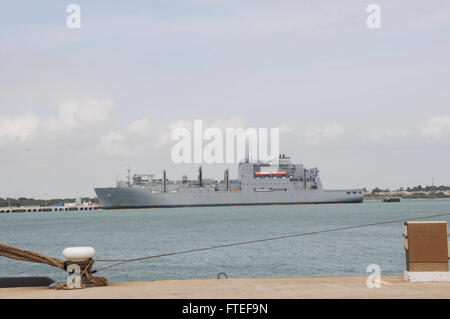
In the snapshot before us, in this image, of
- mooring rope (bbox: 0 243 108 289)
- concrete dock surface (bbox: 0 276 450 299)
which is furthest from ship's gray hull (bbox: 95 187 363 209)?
concrete dock surface (bbox: 0 276 450 299)

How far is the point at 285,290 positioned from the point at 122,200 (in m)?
114

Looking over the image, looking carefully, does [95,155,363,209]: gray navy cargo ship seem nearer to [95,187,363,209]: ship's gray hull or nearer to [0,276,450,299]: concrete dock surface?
[95,187,363,209]: ship's gray hull

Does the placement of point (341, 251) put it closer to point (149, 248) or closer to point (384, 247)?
point (384, 247)

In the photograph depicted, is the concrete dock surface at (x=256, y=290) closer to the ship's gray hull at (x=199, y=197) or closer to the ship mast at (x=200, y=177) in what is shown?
the ship's gray hull at (x=199, y=197)

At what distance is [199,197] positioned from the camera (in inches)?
4500

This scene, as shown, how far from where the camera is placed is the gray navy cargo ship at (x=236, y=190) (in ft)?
375

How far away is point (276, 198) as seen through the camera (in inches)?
4648

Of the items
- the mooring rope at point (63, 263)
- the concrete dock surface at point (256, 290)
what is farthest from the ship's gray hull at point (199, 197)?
the concrete dock surface at point (256, 290)

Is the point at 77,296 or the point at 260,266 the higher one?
the point at 77,296

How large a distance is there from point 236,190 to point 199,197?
8501 mm
